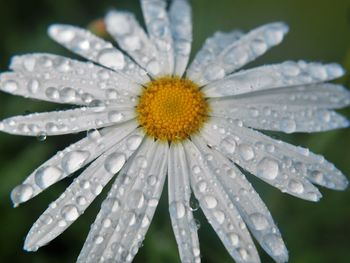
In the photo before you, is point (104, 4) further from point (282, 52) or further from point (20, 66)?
point (20, 66)

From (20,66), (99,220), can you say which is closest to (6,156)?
(20,66)

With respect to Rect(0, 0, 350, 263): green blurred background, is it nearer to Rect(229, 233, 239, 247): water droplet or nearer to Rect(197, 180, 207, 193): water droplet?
Rect(197, 180, 207, 193): water droplet

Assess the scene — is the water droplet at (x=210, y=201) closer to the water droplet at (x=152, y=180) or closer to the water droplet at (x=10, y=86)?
the water droplet at (x=152, y=180)

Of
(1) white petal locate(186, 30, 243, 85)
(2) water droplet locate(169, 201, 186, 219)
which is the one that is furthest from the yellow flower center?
(2) water droplet locate(169, 201, 186, 219)

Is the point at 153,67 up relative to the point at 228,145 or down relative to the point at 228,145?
up

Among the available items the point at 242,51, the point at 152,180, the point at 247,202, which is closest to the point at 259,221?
the point at 247,202

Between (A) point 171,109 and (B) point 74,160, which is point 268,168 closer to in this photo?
(A) point 171,109
